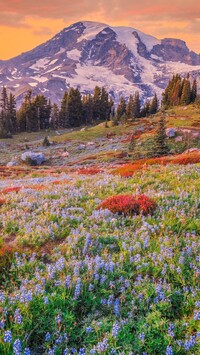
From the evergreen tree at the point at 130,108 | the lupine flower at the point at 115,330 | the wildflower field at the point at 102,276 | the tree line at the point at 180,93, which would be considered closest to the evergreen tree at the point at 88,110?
the evergreen tree at the point at 130,108

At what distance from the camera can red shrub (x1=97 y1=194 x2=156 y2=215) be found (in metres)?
8.94

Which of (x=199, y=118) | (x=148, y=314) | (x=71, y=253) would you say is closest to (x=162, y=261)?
(x=148, y=314)

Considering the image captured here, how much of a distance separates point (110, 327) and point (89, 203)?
18.4 ft

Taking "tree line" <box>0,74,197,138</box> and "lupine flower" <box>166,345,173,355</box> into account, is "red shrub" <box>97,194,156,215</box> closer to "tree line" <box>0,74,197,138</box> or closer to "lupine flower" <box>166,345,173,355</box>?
"lupine flower" <box>166,345,173,355</box>

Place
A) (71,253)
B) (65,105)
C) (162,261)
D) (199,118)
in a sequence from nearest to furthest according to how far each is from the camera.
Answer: (162,261), (71,253), (199,118), (65,105)

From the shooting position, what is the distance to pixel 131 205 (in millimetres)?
9172

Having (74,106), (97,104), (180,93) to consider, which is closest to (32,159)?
(74,106)

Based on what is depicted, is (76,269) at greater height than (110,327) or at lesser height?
greater

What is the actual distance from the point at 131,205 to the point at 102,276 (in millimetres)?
3624

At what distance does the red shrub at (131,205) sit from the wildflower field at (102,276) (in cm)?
3

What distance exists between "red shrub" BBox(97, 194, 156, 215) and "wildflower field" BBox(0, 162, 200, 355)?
0.10ft

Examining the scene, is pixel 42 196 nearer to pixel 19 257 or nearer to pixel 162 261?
pixel 19 257

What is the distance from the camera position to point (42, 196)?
11.1 metres

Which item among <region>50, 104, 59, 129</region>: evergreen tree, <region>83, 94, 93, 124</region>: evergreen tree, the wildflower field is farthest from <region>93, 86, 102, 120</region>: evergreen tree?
the wildflower field
